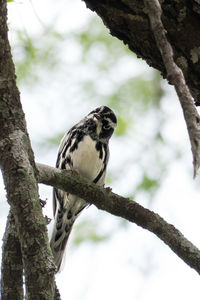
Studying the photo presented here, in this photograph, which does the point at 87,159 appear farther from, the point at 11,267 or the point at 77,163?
the point at 11,267

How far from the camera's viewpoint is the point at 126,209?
3.33 m

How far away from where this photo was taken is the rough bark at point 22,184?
7.98 feet

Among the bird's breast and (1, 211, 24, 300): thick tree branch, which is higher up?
the bird's breast

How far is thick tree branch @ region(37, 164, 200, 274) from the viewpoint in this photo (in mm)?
3166

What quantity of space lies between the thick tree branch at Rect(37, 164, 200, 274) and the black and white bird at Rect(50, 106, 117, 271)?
202 centimetres

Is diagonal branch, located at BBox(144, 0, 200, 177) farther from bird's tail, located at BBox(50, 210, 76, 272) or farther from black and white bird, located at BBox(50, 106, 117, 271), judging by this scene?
bird's tail, located at BBox(50, 210, 76, 272)

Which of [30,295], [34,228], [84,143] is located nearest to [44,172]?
[34,228]

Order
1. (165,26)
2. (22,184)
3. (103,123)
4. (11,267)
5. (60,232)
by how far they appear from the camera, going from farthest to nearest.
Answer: (103,123) < (60,232) < (11,267) < (165,26) < (22,184)

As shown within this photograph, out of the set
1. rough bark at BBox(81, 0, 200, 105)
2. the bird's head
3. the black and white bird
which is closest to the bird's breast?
the black and white bird

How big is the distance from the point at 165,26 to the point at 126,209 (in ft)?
3.46

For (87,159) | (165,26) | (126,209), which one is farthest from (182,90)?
(87,159)

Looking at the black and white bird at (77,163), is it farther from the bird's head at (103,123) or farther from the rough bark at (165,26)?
the rough bark at (165,26)

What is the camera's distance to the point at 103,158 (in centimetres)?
564

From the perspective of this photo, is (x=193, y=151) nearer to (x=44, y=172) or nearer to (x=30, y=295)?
(x=30, y=295)
